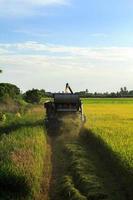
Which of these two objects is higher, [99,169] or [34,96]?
[34,96]

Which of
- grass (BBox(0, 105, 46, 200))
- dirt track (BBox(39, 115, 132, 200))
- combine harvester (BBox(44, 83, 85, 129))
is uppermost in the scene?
combine harvester (BBox(44, 83, 85, 129))

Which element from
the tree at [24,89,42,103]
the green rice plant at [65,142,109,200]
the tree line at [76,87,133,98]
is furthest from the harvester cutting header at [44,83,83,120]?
the tree line at [76,87,133,98]

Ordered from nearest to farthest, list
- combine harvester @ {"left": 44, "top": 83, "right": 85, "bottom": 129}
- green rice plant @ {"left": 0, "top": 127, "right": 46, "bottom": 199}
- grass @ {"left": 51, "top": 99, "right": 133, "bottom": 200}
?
green rice plant @ {"left": 0, "top": 127, "right": 46, "bottom": 199} → grass @ {"left": 51, "top": 99, "right": 133, "bottom": 200} → combine harvester @ {"left": 44, "top": 83, "right": 85, "bottom": 129}

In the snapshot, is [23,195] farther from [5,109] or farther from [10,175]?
[5,109]

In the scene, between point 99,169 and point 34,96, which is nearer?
A: point 99,169

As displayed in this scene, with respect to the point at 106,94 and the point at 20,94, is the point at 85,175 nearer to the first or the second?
the point at 20,94

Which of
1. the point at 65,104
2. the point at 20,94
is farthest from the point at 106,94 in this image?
the point at 65,104

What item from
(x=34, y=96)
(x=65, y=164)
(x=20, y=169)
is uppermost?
(x=34, y=96)

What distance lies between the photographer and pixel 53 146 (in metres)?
27.0

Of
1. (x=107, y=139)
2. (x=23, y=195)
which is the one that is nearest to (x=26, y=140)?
(x=107, y=139)

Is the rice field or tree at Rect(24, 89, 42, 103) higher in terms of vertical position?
tree at Rect(24, 89, 42, 103)

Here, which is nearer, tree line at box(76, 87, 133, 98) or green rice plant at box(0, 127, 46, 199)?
green rice plant at box(0, 127, 46, 199)

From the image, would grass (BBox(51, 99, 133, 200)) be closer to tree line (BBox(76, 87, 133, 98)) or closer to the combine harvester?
the combine harvester

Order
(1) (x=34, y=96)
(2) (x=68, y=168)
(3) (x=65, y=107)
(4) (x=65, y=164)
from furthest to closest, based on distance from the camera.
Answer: (1) (x=34, y=96)
(3) (x=65, y=107)
(4) (x=65, y=164)
(2) (x=68, y=168)
